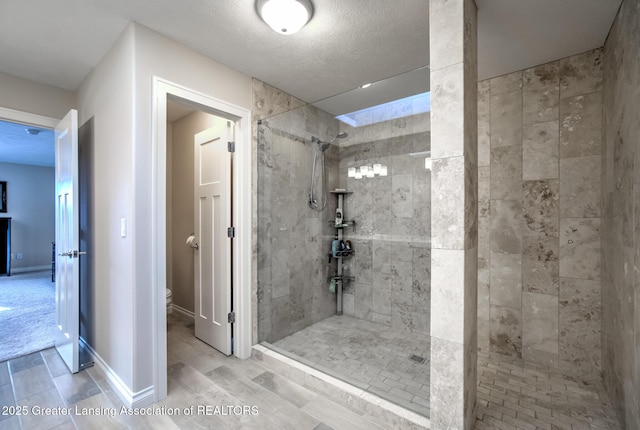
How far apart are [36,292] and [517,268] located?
6.46 m

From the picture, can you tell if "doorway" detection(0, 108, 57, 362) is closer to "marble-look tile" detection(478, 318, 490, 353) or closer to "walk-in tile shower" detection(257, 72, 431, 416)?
"walk-in tile shower" detection(257, 72, 431, 416)

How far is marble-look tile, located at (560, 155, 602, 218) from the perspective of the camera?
2.05 meters

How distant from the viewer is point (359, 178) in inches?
115

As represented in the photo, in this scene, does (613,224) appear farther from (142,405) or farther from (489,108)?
(142,405)

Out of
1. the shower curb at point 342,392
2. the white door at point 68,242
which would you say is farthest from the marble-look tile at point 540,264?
the white door at point 68,242

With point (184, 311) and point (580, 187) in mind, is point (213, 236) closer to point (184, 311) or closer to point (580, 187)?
point (184, 311)

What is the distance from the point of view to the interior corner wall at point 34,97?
231 centimetres

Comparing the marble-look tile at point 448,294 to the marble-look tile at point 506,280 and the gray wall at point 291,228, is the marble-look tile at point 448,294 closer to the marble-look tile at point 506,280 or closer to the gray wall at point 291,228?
the marble-look tile at point 506,280

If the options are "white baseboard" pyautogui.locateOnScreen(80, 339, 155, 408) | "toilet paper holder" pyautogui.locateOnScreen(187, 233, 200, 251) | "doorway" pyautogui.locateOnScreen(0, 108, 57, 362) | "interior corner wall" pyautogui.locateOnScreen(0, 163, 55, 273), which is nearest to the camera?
"white baseboard" pyautogui.locateOnScreen(80, 339, 155, 408)

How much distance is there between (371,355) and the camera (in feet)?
7.69

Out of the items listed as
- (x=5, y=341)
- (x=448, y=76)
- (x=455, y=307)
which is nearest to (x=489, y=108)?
(x=448, y=76)

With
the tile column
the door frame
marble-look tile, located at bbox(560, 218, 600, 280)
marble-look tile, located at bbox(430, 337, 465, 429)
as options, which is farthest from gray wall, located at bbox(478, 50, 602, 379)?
the door frame

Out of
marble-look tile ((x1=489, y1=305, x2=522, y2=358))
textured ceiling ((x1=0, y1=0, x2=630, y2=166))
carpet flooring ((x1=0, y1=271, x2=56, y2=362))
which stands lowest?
carpet flooring ((x1=0, y1=271, x2=56, y2=362))

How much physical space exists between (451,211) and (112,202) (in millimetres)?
2200
